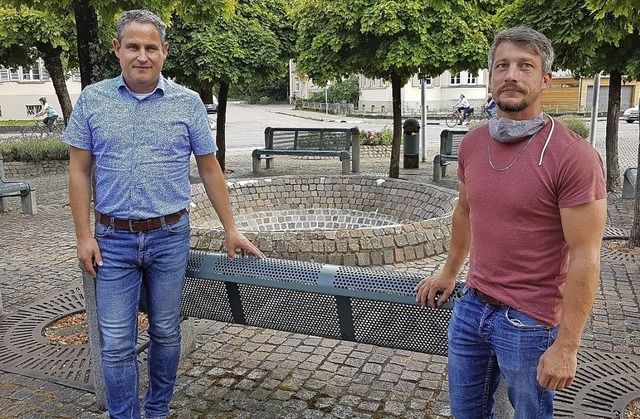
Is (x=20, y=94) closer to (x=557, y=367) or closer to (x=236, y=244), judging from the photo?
(x=236, y=244)

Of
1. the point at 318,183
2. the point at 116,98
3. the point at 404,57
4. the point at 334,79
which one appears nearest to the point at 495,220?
the point at 116,98

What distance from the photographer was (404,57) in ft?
37.1

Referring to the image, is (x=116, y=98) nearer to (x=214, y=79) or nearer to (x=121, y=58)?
(x=121, y=58)

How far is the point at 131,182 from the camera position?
2764 mm

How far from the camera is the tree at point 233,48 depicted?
477 inches

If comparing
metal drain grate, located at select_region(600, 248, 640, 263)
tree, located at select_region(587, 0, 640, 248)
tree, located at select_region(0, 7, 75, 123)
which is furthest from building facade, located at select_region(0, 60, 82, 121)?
metal drain grate, located at select_region(600, 248, 640, 263)

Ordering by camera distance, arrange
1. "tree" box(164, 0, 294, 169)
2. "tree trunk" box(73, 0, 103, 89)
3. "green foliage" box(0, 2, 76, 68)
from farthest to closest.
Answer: "green foliage" box(0, 2, 76, 68), "tree" box(164, 0, 294, 169), "tree trunk" box(73, 0, 103, 89)

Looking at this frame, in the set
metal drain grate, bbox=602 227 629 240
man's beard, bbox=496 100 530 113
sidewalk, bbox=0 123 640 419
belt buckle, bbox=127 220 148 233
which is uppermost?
man's beard, bbox=496 100 530 113

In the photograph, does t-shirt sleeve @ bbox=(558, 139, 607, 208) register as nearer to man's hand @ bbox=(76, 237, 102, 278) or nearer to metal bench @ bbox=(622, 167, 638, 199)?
man's hand @ bbox=(76, 237, 102, 278)

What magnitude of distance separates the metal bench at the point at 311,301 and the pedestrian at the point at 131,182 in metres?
0.44

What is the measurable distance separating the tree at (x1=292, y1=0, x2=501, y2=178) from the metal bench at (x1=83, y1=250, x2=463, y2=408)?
857 centimetres

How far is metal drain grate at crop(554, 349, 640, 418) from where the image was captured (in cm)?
358

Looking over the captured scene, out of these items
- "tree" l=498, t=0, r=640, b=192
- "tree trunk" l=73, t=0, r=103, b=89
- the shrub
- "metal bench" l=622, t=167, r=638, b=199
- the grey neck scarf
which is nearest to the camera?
the grey neck scarf

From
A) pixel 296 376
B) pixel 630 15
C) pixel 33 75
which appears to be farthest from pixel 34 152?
pixel 33 75
